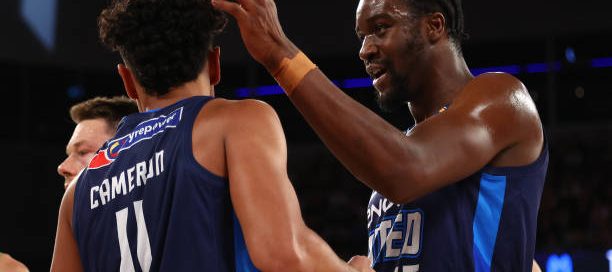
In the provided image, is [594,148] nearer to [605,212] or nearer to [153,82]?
[605,212]

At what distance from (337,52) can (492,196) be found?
30.6 ft

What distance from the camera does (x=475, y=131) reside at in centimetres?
207

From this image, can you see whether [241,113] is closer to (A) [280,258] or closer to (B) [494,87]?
(A) [280,258]

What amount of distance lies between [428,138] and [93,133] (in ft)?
6.07

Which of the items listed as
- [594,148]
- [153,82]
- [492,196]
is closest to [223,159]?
[153,82]

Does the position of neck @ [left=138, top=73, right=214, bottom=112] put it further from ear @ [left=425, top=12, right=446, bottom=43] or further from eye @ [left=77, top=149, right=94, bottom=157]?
eye @ [left=77, top=149, right=94, bottom=157]

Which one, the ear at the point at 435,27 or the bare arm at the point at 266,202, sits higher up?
the ear at the point at 435,27

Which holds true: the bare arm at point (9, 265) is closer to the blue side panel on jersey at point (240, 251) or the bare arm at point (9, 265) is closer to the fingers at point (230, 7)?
the blue side panel on jersey at point (240, 251)

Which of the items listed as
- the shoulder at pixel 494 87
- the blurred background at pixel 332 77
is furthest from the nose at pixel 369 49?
the blurred background at pixel 332 77

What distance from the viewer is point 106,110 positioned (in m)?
3.49

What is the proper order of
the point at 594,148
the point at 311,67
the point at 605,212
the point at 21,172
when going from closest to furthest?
the point at 311,67
the point at 605,212
the point at 594,148
the point at 21,172

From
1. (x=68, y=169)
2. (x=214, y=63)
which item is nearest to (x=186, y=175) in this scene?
(x=214, y=63)

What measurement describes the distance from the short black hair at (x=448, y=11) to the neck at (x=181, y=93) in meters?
0.75

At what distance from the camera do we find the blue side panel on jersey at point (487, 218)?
221 centimetres
